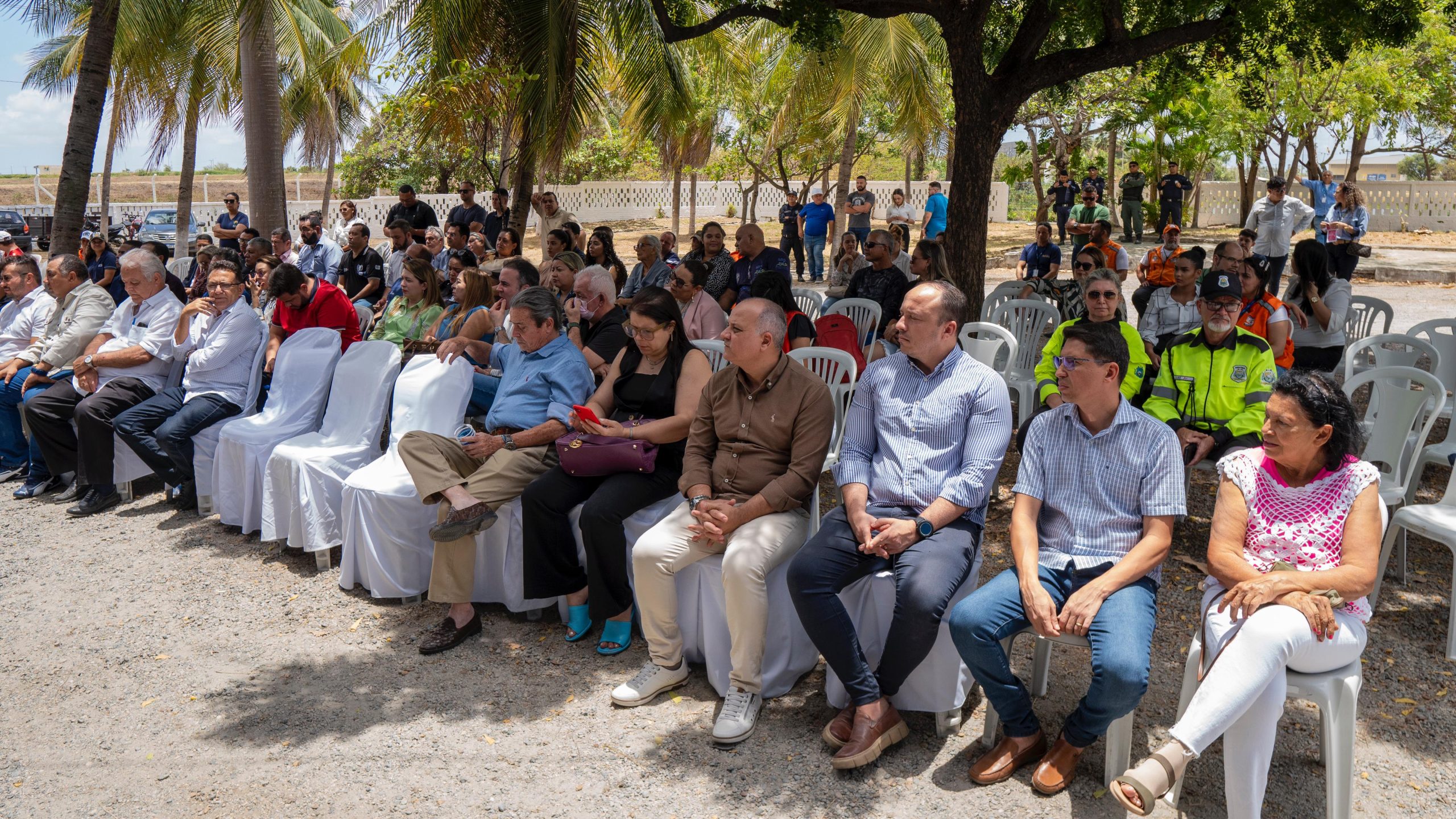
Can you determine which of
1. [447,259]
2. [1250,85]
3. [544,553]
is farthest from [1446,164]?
[544,553]

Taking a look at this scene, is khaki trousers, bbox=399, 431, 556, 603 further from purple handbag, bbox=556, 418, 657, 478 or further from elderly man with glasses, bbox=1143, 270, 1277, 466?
elderly man with glasses, bbox=1143, 270, 1277, 466

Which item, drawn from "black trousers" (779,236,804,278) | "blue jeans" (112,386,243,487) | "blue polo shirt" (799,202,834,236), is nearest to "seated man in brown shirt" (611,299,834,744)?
"blue jeans" (112,386,243,487)

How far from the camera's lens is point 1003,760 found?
11.5 ft

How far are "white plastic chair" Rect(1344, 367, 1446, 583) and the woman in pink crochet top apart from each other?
1637 mm

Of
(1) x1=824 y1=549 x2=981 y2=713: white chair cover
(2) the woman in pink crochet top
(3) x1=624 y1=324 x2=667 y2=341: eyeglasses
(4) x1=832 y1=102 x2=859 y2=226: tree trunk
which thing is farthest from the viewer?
A: (4) x1=832 y1=102 x2=859 y2=226: tree trunk

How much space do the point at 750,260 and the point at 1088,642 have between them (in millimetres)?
6265

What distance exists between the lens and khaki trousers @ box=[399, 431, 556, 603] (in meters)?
4.82

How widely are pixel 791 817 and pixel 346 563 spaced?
3.05m

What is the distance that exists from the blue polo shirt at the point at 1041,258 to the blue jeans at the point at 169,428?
813 centimetres

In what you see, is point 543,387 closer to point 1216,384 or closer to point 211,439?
point 211,439

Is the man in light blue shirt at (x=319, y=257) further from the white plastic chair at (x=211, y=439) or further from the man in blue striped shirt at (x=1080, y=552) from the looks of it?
the man in blue striped shirt at (x=1080, y=552)

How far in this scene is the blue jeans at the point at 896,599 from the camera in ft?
12.0

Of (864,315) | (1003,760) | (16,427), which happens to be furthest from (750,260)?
(1003,760)

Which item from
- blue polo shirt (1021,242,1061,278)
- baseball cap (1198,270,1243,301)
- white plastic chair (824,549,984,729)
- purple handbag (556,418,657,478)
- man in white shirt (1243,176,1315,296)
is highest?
man in white shirt (1243,176,1315,296)
